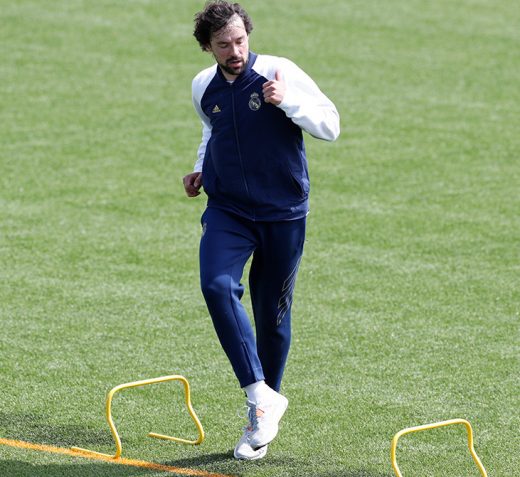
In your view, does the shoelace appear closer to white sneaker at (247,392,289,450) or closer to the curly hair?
white sneaker at (247,392,289,450)

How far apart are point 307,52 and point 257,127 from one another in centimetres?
1032

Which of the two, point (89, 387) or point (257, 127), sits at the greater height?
point (257, 127)

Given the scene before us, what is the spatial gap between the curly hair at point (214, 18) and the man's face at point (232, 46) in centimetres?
2

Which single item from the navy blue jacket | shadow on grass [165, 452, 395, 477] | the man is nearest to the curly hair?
the man

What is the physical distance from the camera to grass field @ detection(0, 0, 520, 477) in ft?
19.7

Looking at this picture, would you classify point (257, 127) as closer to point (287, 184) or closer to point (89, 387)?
point (287, 184)

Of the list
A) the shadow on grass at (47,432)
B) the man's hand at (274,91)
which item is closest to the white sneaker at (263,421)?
the shadow on grass at (47,432)

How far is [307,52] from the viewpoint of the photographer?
1547cm

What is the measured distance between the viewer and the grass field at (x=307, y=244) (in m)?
6.00

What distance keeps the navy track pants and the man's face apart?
689mm

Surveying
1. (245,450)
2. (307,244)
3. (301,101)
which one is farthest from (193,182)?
(307,244)

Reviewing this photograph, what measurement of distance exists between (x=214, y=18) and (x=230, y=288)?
47.9 inches

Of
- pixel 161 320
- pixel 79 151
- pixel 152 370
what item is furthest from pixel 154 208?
pixel 152 370

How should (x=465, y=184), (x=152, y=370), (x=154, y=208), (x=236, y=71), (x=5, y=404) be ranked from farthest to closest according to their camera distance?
1. (x=465, y=184)
2. (x=154, y=208)
3. (x=152, y=370)
4. (x=5, y=404)
5. (x=236, y=71)
